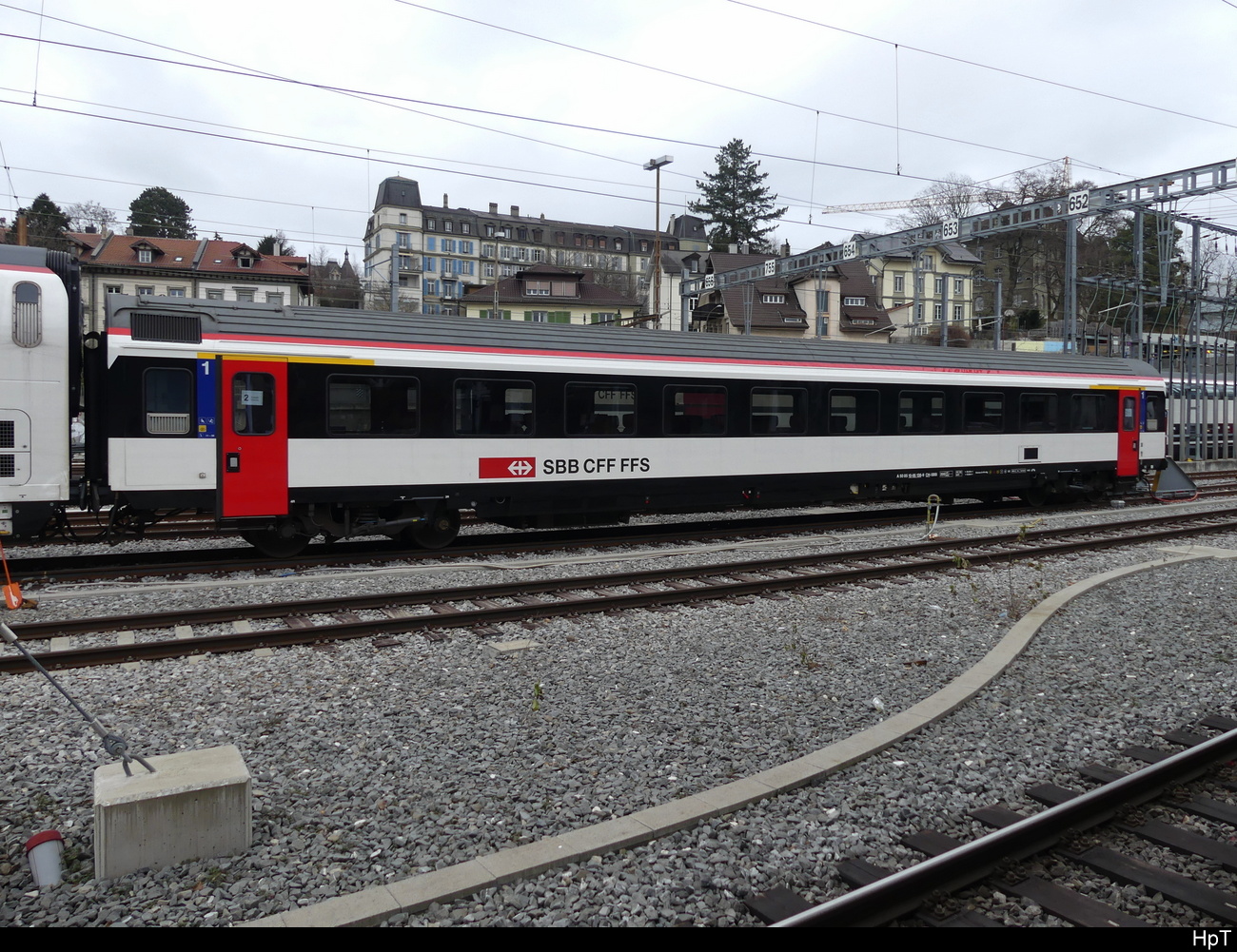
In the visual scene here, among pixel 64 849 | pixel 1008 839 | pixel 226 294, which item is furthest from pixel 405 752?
pixel 226 294

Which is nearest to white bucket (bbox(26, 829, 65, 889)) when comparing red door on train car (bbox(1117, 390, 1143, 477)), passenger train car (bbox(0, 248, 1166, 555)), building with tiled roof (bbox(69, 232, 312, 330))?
passenger train car (bbox(0, 248, 1166, 555))

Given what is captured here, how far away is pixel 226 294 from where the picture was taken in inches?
2388

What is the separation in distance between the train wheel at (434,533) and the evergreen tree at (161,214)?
257ft

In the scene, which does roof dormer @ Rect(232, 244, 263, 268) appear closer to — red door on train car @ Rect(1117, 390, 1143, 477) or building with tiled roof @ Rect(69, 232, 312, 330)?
building with tiled roof @ Rect(69, 232, 312, 330)

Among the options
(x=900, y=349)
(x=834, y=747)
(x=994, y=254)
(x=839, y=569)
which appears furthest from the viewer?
(x=994, y=254)

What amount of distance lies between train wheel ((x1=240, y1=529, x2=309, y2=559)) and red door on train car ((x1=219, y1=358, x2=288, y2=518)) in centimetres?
67

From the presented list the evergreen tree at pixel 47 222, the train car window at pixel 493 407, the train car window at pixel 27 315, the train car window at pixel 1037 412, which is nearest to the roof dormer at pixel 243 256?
the evergreen tree at pixel 47 222

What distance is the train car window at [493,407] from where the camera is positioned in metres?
12.5

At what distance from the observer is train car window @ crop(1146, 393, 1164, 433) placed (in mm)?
19906

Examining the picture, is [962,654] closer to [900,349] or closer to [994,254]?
[900,349]

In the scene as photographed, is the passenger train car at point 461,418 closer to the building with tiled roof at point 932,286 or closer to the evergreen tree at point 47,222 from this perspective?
the building with tiled roof at point 932,286

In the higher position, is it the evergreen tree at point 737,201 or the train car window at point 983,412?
the evergreen tree at point 737,201
